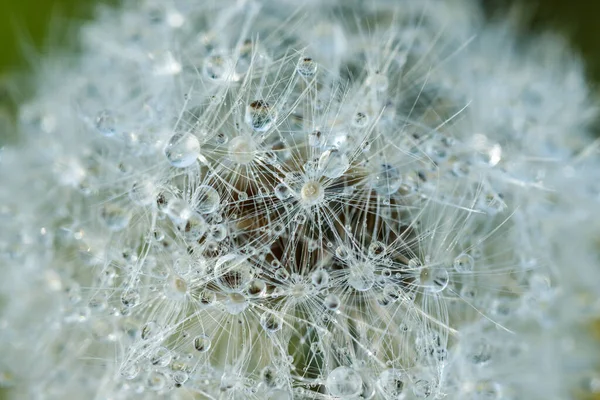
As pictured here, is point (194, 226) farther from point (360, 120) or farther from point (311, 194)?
point (360, 120)

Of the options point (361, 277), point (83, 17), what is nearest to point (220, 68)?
point (361, 277)

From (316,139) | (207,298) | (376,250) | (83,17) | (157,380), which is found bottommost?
(157,380)

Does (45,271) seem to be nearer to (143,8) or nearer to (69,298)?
(69,298)

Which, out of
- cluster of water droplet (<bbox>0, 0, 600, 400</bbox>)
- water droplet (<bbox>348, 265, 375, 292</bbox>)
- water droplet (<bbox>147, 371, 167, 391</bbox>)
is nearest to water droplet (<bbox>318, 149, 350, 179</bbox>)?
cluster of water droplet (<bbox>0, 0, 600, 400</bbox>)

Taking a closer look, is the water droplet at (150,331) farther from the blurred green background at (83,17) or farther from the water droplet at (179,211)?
the blurred green background at (83,17)

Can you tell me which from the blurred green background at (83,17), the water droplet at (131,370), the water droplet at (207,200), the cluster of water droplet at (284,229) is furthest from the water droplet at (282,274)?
the blurred green background at (83,17)

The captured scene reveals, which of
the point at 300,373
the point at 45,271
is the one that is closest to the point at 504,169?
the point at 300,373

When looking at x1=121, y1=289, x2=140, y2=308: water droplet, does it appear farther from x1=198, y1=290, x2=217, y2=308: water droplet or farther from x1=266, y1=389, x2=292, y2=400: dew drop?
x1=266, y1=389, x2=292, y2=400: dew drop
